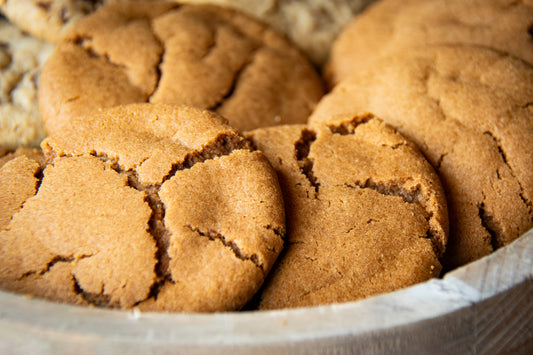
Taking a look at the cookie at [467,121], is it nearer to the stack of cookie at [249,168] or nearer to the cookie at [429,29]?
the stack of cookie at [249,168]

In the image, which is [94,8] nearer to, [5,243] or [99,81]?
[99,81]

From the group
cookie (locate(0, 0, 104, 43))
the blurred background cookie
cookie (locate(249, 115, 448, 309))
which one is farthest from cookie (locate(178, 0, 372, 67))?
cookie (locate(249, 115, 448, 309))

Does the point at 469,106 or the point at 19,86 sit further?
the point at 19,86

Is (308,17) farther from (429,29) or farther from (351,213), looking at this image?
(351,213)

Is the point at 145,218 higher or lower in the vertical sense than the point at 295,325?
lower

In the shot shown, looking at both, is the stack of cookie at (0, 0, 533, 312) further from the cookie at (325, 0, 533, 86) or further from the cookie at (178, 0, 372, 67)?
the cookie at (178, 0, 372, 67)

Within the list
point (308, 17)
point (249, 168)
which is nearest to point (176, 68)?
point (249, 168)

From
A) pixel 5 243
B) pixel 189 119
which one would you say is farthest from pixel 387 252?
A: pixel 5 243
